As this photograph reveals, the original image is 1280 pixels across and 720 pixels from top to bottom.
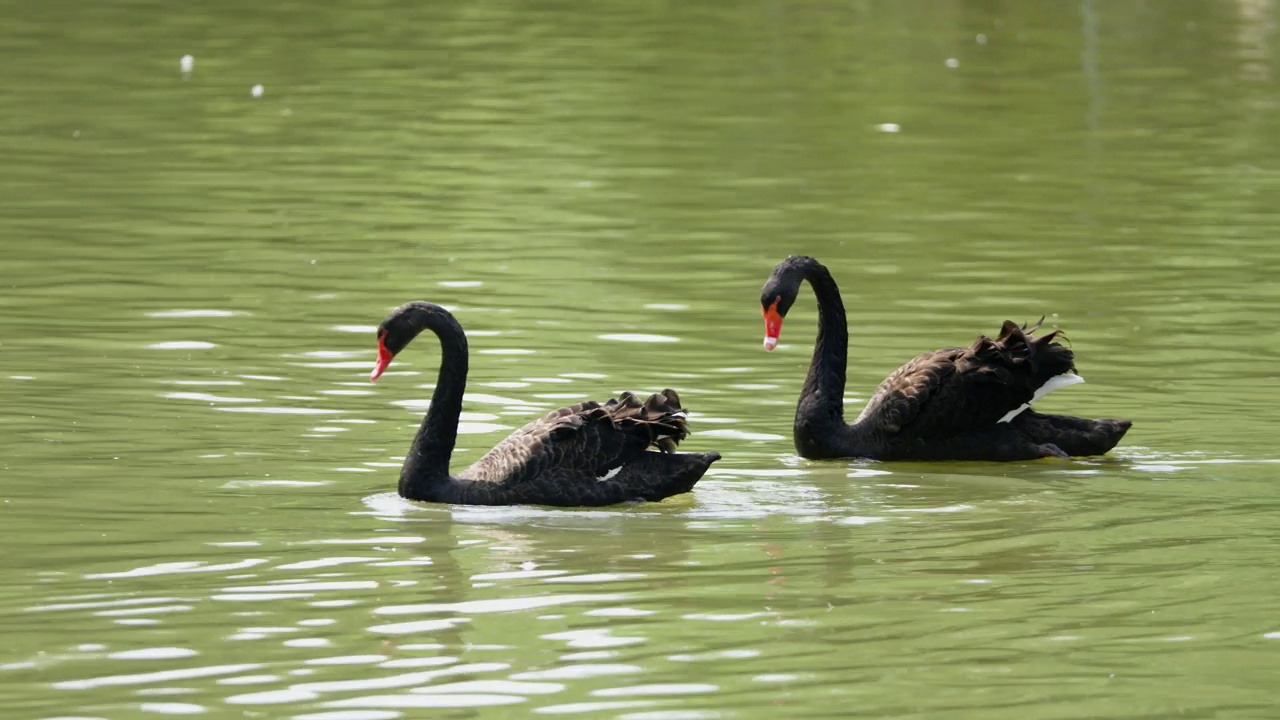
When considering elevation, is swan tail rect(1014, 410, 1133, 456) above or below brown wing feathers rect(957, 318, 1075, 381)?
below

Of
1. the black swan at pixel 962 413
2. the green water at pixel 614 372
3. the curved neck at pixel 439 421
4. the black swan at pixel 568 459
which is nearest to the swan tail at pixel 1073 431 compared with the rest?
the black swan at pixel 962 413

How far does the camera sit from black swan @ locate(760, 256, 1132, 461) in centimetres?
1094

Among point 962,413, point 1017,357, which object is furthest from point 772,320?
point 1017,357

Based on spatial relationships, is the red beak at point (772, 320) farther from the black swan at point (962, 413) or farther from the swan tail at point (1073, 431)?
the swan tail at point (1073, 431)

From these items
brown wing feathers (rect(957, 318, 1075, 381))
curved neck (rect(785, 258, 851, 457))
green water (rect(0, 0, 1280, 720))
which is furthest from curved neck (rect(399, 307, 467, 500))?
brown wing feathers (rect(957, 318, 1075, 381))

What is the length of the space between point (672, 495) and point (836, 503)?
2.20ft

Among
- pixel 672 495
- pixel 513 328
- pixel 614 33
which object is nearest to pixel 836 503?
pixel 672 495

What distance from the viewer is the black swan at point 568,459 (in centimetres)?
968

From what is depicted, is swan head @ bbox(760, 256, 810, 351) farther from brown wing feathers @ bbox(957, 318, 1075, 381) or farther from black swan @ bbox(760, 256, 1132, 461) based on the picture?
brown wing feathers @ bbox(957, 318, 1075, 381)

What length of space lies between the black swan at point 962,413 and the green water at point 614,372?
→ 13 centimetres

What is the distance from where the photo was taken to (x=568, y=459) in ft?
31.8

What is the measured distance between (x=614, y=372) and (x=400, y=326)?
279 cm

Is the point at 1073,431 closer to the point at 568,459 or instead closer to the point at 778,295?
the point at 778,295

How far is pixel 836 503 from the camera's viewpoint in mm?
9992
